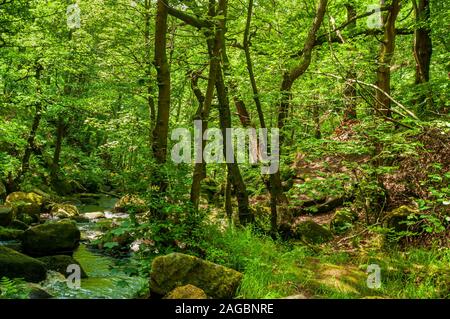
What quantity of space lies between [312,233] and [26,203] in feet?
33.4

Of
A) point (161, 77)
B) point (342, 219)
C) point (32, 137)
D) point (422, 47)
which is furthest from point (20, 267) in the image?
point (422, 47)

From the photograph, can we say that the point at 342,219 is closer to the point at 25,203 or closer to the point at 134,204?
the point at 134,204

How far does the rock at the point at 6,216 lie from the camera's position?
1134 centimetres

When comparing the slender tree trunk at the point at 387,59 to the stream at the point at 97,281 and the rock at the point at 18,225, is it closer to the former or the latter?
the stream at the point at 97,281

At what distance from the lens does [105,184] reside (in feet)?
92.3

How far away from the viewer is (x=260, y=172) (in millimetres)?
10023

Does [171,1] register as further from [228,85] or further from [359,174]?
[359,174]

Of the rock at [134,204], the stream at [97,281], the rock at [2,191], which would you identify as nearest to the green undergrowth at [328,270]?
the rock at [134,204]

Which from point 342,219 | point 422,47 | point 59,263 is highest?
point 422,47

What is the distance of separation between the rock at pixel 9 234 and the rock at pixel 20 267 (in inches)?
120

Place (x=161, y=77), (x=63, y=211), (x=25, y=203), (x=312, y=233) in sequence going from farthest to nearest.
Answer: (x=63, y=211), (x=25, y=203), (x=312, y=233), (x=161, y=77)

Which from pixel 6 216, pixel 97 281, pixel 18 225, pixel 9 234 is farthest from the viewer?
pixel 18 225

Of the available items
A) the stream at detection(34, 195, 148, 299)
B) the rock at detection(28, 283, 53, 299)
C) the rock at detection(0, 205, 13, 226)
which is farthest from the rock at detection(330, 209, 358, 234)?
the rock at detection(0, 205, 13, 226)

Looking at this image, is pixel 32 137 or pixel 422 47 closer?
pixel 422 47
